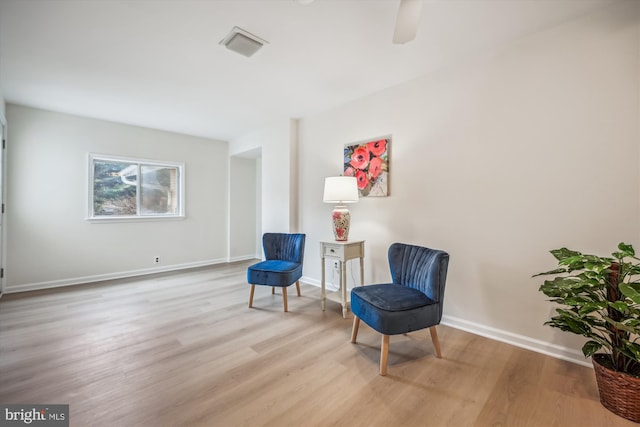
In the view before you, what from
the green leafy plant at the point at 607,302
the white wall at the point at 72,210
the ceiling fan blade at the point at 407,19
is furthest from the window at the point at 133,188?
the green leafy plant at the point at 607,302

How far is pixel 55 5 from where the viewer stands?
1.78 metres

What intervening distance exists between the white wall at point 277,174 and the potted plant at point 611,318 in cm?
315

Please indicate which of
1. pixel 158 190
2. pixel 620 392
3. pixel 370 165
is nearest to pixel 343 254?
pixel 370 165

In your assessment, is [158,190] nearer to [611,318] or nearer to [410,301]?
[410,301]

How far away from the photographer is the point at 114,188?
14.0ft

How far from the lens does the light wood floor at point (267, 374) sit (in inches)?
57.5

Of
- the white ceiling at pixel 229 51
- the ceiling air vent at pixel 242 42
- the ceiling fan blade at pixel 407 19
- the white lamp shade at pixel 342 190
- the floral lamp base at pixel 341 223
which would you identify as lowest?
the floral lamp base at pixel 341 223

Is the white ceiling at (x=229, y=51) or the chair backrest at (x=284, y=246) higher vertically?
the white ceiling at (x=229, y=51)

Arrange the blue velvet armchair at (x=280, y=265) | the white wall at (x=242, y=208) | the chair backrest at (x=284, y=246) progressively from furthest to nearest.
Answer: the white wall at (x=242, y=208)
the chair backrest at (x=284, y=246)
the blue velvet armchair at (x=280, y=265)

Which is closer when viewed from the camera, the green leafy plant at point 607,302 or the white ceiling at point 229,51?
the green leafy plant at point 607,302

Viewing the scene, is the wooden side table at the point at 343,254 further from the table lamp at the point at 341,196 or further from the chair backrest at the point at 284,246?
the chair backrest at the point at 284,246

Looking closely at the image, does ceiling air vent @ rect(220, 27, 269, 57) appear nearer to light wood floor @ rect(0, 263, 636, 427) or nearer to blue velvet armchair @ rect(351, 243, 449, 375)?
blue velvet armchair @ rect(351, 243, 449, 375)

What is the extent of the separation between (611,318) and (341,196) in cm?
208

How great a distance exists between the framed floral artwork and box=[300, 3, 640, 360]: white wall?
0.28 ft
